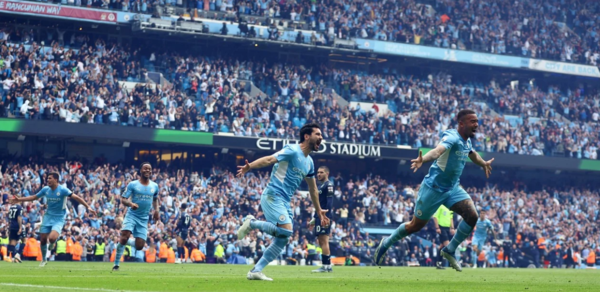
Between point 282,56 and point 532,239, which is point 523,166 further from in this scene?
point 282,56

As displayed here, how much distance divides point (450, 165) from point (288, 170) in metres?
2.61

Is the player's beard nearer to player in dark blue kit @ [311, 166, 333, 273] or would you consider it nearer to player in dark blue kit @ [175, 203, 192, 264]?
player in dark blue kit @ [311, 166, 333, 273]

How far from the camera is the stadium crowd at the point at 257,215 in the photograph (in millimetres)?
33438

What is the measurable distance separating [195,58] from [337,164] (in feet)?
31.7

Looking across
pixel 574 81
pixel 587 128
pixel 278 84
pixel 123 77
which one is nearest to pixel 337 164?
pixel 278 84

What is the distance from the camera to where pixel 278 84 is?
4725 cm

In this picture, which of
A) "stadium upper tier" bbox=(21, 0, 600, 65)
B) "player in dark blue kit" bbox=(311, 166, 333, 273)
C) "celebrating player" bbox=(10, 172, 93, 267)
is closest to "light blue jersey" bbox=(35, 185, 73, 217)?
"celebrating player" bbox=(10, 172, 93, 267)

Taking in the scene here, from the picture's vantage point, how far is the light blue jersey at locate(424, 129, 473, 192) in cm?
1373

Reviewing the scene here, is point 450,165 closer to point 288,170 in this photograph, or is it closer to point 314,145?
point 314,145

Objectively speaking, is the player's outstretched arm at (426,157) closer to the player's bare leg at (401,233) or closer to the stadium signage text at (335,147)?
the player's bare leg at (401,233)

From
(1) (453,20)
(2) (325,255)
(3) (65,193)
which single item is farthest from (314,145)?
(1) (453,20)

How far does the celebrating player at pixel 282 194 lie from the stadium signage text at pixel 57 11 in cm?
3126

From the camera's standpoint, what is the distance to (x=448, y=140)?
1335cm

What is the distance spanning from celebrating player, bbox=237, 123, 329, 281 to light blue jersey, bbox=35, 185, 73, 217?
869cm
